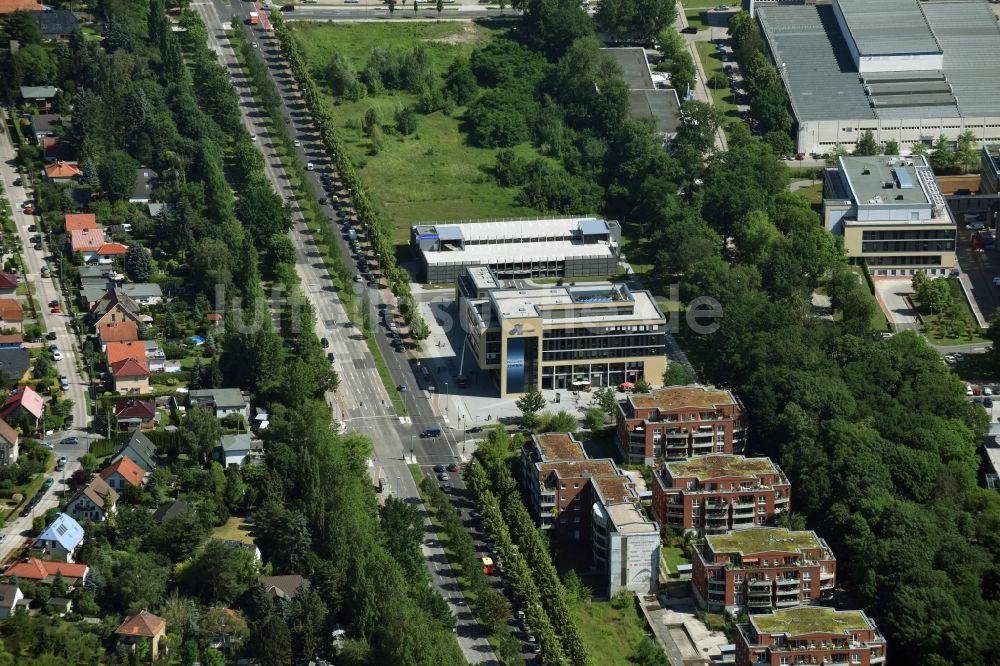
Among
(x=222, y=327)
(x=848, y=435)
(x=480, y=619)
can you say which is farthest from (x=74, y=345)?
(x=848, y=435)

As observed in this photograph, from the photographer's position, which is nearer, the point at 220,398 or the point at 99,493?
the point at 99,493

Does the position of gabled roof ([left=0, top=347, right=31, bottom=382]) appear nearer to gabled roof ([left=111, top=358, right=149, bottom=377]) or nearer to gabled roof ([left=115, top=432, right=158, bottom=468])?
gabled roof ([left=111, top=358, right=149, bottom=377])

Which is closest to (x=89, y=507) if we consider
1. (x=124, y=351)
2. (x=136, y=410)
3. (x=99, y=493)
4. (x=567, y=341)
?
(x=99, y=493)

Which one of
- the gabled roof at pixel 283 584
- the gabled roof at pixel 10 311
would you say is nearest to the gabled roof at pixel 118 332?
the gabled roof at pixel 10 311

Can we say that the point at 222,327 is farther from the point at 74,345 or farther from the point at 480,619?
the point at 480,619

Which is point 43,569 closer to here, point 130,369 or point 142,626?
point 142,626

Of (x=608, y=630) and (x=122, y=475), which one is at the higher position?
(x=122, y=475)

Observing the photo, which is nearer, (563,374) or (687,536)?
(687,536)
